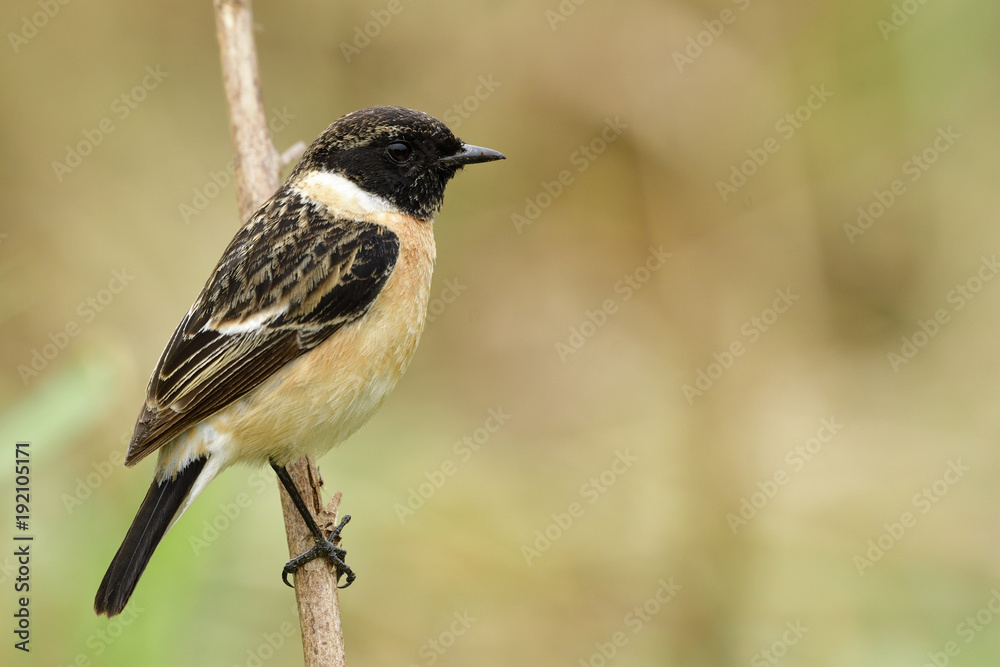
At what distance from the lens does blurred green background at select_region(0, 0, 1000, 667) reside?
18.5 feet

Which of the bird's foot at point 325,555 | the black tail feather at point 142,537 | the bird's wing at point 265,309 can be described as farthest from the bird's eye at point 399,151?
the bird's foot at point 325,555

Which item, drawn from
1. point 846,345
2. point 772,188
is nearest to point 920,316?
point 846,345

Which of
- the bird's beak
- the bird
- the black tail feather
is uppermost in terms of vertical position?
the bird's beak

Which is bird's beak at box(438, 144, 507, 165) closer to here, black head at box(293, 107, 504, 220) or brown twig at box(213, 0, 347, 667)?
black head at box(293, 107, 504, 220)

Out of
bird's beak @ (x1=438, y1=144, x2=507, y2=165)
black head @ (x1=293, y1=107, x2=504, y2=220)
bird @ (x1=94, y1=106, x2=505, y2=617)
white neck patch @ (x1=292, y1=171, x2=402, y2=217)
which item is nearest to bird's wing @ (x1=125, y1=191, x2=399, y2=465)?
bird @ (x1=94, y1=106, x2=505, y2=617)

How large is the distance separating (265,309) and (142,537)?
3.55ft

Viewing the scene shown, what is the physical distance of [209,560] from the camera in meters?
3.54

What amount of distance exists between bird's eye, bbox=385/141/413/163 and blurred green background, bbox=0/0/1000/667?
6.29ft

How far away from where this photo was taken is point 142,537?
3654mm

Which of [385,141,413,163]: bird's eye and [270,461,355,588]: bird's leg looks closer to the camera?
[270,461,355,588]: bird's leg

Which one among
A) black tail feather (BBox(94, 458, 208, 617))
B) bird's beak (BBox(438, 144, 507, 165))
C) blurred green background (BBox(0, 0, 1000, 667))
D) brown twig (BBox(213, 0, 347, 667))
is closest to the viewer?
black tail feather (BBox(94, 458, 208, 617))

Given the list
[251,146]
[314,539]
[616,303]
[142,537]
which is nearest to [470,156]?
[251,146]

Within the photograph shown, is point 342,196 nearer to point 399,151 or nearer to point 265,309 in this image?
point 399,151

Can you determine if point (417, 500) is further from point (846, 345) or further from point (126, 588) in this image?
point (846, 345)
